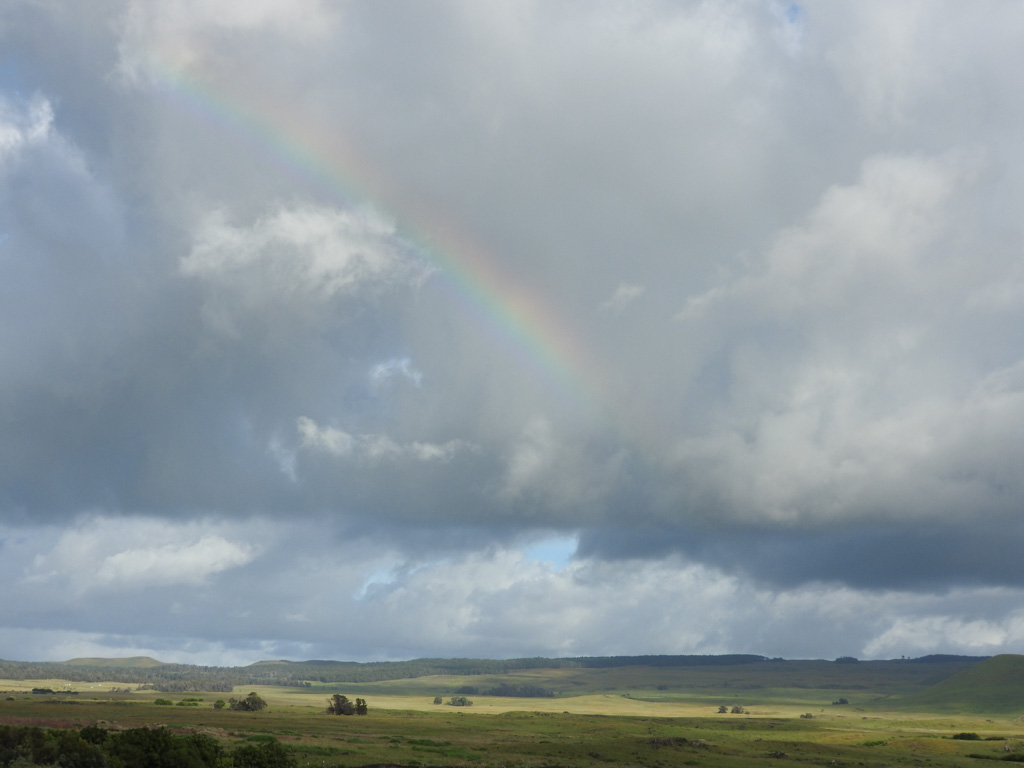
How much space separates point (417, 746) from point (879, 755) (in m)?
59.8

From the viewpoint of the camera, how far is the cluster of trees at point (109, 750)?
165 feet

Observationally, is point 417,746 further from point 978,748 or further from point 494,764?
point 978,748

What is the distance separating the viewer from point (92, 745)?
52.3 m

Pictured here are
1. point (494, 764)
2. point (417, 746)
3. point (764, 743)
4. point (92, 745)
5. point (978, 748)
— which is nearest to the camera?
point (92, 745)

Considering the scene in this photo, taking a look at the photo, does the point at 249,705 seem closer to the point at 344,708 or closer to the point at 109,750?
the point at 344,708

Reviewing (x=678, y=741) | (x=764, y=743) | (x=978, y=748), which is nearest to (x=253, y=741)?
(x=678, y=741)

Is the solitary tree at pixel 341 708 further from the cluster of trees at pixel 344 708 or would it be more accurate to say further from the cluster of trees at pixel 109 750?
the cluster of trees at pixel 109 750

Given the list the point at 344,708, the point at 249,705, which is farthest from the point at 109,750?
the point at 344,708

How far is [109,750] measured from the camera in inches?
2068

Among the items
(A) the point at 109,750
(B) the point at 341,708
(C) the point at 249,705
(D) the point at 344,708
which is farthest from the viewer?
(D) the point at 344,708

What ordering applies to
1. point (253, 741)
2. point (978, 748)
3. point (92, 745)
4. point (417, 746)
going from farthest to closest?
point (978, 748) → point (417, 746) → point (253, 741) → point (92, 745)

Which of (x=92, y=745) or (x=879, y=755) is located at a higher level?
(x=92, y=745)

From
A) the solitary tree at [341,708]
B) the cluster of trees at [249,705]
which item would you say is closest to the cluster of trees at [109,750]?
the cluster of trees at [249,705]

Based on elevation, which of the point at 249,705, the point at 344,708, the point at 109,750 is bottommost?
the point at 344,708
